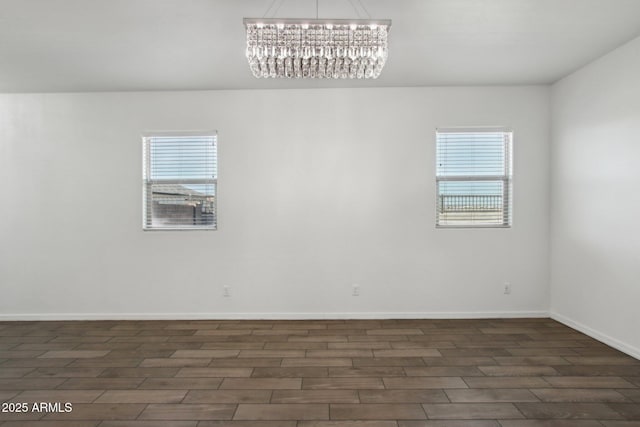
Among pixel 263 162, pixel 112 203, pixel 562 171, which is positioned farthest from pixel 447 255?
pixel 112 203

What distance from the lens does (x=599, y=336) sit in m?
3.40

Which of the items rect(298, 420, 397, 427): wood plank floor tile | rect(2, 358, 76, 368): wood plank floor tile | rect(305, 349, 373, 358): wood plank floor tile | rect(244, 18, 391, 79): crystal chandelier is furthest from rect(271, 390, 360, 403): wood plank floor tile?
rect(244, 18, 391, 79): crystal chandelier

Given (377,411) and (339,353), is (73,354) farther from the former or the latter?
(377,411)

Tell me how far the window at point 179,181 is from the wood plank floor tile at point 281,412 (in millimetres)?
2303

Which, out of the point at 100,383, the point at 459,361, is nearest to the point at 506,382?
the point at 459,361

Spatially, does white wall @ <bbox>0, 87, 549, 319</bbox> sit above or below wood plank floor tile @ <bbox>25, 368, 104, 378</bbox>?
above

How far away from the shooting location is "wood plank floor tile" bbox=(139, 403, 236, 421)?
2211 mm

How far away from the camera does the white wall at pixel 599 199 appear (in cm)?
307

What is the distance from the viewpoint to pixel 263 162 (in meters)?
4.15

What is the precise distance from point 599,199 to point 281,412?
3298 millimetres

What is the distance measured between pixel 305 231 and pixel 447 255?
5.21 feet

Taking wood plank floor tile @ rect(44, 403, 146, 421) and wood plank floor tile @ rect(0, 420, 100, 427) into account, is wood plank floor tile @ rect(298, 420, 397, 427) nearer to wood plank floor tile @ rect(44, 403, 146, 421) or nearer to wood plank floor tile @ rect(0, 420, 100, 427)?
wood plank floor tile @ rect(44, 403, 146, 421)

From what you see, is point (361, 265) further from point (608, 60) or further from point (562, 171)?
point (608, 60)

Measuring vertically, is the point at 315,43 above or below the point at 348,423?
above
